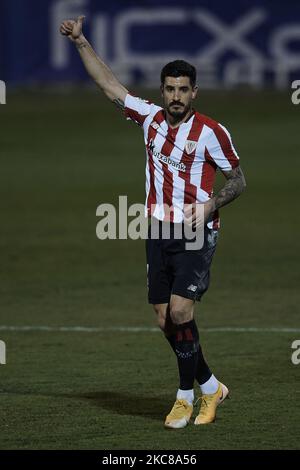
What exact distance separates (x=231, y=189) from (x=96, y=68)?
4.69ft

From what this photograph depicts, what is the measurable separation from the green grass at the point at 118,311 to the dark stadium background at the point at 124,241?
0.03m

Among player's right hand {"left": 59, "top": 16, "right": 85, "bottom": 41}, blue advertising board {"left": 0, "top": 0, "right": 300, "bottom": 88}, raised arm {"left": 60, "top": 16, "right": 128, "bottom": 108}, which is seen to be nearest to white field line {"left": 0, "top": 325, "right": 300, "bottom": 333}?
raised arm {"left": 60, "top": 16, "right": 128, "bottom": 108}

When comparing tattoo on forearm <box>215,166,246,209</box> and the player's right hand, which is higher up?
the player's right hand

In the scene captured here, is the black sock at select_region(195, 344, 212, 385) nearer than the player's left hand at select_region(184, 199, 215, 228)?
No

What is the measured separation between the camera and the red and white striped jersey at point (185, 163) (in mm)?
8242

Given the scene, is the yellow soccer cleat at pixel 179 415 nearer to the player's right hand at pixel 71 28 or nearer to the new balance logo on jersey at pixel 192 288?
the new balance logo on jersey at pixel 192 288

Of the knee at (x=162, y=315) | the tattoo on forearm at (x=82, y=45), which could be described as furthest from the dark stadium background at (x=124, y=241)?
the tattoo on forearm at (x=82, y=45)

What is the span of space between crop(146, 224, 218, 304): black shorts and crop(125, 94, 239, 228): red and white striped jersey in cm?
16

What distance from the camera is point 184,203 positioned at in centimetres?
827

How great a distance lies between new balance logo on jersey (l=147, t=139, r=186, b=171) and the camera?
8.28m

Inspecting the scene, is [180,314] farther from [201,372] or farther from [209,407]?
[209,407]

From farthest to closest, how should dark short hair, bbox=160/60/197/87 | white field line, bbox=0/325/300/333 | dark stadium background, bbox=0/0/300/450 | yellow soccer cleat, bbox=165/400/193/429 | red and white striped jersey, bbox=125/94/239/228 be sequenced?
A: white field line, bbox=0/325/300/333, dark stadium background, bbox=0/0/300/450, red and white striped jersey, bbox=125/94/239/228, dark short hair, bbox=160/60/197/87, yellow soccer cleat, bbox=165/400/193/429

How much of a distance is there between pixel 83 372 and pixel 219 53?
996 inches

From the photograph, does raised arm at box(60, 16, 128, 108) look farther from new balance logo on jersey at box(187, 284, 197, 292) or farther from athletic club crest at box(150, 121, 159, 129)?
new balance logo on jersey at box(187, 284, 197, 292)
